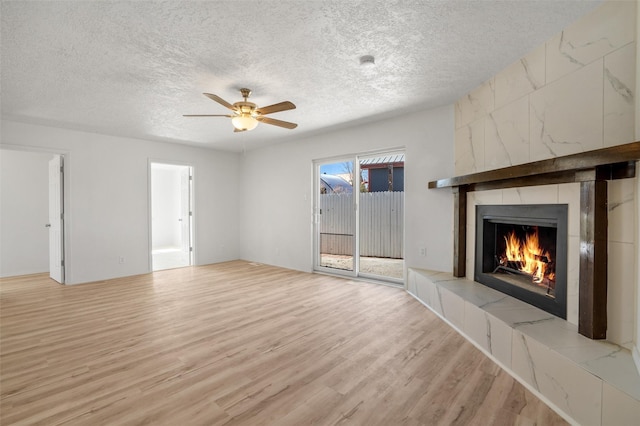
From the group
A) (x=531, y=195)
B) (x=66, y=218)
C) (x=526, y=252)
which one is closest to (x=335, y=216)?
(x=526, y=252)

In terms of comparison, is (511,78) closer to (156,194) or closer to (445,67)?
(445,67)

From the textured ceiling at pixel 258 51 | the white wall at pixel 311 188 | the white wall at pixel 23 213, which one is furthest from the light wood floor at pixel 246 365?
the textured ceiling at pixel 258 51

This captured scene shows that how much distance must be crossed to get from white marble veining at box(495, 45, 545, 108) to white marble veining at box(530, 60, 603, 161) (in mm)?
116

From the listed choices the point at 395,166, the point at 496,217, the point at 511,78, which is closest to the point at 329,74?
the point at 511,78

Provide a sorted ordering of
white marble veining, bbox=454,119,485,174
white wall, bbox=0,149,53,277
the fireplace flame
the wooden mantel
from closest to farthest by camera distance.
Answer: the wooden mantel, the fireplace flame, white marble veining, bbox=454,119,485,174, white wall, bbox=0,149,53,277

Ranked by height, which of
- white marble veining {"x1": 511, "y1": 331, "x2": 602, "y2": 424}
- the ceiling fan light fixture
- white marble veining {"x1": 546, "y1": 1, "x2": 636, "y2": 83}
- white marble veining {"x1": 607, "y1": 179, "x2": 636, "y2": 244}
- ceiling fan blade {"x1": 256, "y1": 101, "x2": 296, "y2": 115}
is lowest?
white marble veining {"x1": 511, "y1": 331, "x2": 602, "y2": 424}

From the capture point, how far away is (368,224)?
662 cm

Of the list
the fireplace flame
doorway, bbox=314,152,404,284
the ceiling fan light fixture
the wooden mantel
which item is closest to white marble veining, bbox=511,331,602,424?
the wooden mantel

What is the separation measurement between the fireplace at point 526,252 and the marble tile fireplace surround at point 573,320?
0.22 ft

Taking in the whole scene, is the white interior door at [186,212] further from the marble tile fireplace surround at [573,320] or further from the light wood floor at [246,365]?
the marble tile fireplace surround at [573,320]

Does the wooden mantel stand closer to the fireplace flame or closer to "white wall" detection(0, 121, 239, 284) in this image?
the fireplace flame

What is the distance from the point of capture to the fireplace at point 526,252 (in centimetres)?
232

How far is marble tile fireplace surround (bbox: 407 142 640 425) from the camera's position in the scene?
1.57 metres

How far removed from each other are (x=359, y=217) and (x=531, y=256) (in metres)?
2.72
